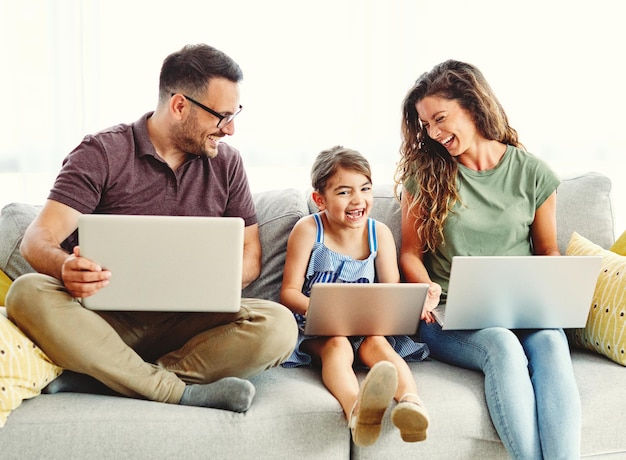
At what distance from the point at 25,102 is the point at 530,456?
2.28 metres

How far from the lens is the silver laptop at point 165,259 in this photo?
61.6 inches

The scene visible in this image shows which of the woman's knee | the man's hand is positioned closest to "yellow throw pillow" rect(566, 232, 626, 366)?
the woman's knee

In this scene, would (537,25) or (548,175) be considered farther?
(537,25)

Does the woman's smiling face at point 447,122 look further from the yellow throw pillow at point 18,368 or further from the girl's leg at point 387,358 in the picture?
the yellow throw pillow at point 18,368

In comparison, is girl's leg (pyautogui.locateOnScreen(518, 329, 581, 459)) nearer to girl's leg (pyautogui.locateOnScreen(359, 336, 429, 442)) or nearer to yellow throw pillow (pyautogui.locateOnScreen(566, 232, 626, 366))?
yellow throw pillow (pyautogui.locateOnScreen(566, 232, 626, 366))

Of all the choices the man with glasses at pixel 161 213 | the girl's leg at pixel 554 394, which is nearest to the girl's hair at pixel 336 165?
the man with glasses at pixel 161 213

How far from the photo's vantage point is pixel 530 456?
5.29 feet

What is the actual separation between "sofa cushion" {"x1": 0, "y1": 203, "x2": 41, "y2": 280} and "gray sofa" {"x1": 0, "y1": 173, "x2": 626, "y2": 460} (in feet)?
1.78

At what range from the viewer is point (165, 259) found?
1587 mm

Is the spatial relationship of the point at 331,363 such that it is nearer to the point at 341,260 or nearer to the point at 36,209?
the point at 341,260

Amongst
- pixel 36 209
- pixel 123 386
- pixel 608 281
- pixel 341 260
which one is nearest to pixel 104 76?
pixel 36 209

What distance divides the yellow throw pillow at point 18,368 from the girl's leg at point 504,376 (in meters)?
1.02

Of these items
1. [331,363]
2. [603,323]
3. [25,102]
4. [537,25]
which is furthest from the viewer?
[537,25]

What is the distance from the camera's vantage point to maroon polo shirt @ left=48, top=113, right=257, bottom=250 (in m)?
1.94
